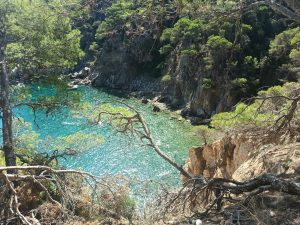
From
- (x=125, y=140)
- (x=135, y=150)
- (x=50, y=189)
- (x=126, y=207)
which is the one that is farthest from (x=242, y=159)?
(x=135, y=150)

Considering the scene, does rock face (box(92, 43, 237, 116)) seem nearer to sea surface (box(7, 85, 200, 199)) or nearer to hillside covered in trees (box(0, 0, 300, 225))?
sea surface (box(7, 85, 200, 199))

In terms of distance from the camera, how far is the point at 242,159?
13.0m

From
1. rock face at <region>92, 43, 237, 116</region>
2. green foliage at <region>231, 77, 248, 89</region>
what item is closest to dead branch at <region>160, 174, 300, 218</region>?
green foliage at <region>231, 77, 248, 89</region>

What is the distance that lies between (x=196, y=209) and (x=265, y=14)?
126 feet

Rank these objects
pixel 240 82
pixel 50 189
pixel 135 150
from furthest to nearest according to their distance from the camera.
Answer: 1. pixel 240 82
2. pixel 135 150
3. pixel 50 189

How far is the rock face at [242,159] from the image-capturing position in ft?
22.2

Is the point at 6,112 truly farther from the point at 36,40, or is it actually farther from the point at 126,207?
the point at 126,207

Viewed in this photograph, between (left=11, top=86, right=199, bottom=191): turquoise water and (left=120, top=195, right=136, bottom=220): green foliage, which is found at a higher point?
(left=120, top=195, right=136, bottom=220): green foliage

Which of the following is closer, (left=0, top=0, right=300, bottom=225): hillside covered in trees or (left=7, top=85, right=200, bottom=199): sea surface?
(left=0, top=0, right=300, bottom=225): hillside covered in trees

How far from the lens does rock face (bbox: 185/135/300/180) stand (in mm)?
6758

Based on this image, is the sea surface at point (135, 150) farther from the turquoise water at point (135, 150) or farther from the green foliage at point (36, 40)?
the green foliage at point (36, 40)

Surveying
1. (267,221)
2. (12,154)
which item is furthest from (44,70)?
(267,221)

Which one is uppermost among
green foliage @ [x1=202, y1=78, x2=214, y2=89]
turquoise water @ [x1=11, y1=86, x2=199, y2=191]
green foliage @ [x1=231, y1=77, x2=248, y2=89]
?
green foliage @ [x1=231, y1=77, x2=248, y2=89]

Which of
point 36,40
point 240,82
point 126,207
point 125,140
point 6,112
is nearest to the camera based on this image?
point 126,207
